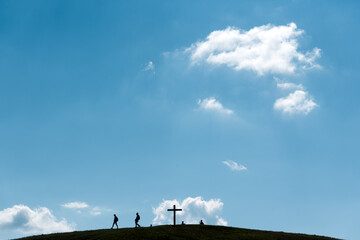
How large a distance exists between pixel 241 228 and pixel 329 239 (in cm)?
1256

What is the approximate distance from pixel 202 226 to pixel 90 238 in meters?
15.2

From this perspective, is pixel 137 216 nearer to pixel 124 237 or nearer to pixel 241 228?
pixel 124 237

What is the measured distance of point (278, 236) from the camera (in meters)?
52.3

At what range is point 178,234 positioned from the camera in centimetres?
4784

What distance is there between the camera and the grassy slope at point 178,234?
46.5 meters

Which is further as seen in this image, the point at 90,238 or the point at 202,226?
the point at 202,226

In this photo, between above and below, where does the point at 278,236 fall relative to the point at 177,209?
below

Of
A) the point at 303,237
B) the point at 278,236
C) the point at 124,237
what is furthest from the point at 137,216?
the point at 303,237

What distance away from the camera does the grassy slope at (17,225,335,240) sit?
46.5 metres

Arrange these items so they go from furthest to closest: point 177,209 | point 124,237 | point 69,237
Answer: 1. point 177,209
2. point 69,237
3. point 124,237

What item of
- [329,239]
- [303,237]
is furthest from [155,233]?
[329,239]

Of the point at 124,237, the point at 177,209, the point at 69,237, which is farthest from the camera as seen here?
the point at 177,209

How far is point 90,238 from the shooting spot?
4753 centimetres

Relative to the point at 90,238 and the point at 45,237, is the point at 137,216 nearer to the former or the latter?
the point at 90,238
